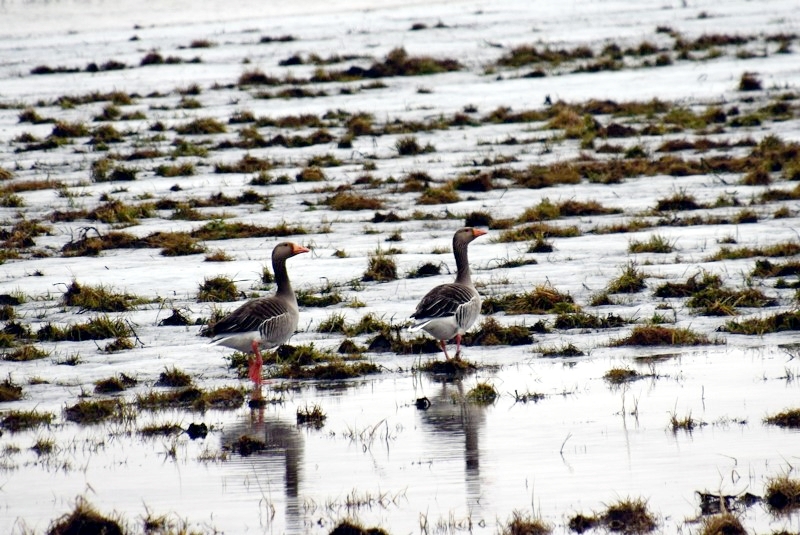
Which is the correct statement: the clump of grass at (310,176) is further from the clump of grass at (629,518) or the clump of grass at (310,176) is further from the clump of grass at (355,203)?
the clump of grass at (629,518)

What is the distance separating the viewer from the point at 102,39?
55.3 m

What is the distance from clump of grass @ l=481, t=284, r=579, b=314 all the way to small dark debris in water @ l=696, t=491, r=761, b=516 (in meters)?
→ 6.67

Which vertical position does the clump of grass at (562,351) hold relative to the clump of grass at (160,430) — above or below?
above

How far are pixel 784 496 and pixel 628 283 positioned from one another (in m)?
7.76

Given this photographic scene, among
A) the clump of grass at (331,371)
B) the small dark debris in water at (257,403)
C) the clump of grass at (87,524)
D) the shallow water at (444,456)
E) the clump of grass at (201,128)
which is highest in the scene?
the clump of grass at (201,128)

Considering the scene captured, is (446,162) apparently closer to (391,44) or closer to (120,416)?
(120,416)

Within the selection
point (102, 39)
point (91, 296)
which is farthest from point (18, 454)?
point (102, 39)

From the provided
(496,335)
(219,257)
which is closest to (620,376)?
(496,335)

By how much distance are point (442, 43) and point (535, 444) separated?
4022 centimetres

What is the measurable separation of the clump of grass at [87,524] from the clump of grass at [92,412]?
3166mm

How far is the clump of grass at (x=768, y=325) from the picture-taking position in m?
13.0

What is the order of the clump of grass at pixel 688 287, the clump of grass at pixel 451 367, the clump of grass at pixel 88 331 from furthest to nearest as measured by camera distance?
the clump of grass at pixel 688 287 < the clump of grass at pixel 88 331 < the clump of grass at pixel 451 367

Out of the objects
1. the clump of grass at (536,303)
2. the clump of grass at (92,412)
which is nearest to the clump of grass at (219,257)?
the clump of grass at (536,303)

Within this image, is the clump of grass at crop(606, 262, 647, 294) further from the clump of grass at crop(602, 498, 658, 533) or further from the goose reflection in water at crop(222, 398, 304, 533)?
the clump of grass at crop(602, 498, 658, 533)
